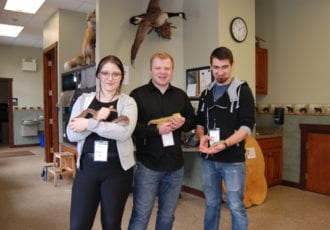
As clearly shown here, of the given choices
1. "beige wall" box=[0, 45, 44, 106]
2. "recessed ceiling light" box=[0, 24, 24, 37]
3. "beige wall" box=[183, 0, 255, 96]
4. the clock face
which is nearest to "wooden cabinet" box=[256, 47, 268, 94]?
"beige wall" box=[183, 0, 255, 96]

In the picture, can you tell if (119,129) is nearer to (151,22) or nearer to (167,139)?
(167,139)

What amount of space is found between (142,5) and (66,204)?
274 cm

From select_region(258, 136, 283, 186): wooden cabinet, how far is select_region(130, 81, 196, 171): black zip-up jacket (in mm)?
2468

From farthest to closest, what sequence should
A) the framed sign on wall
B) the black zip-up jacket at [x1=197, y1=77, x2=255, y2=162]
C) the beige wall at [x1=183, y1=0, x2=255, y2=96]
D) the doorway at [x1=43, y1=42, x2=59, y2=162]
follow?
the doorway at [x1=43, y1=42, x2=59, y2=162] → the framed sign on wall → the beige wall at [x1=183, y1=0, x2=255, y2=96] → the black zip-up jacket at [x1=197, y1=77, x2=255, y2=162]

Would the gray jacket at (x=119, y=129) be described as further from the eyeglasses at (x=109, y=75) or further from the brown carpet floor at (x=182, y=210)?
the brown carpet floor at (x=182, y=210)

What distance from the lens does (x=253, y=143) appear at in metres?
3.58

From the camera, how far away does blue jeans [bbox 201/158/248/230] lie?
6.59ft

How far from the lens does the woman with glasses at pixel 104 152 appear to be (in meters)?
1.68

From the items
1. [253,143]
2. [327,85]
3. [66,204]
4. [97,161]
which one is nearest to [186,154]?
[253,143]

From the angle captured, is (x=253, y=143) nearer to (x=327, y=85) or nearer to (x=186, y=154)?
(x=186, y=154)

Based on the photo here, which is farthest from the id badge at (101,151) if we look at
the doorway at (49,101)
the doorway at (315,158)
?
the doorway at (49,101)

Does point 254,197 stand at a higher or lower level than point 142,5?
lower

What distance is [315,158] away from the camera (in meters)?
4.16

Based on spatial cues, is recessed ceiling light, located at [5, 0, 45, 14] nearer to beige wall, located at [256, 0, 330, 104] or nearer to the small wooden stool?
the small wooden stool
